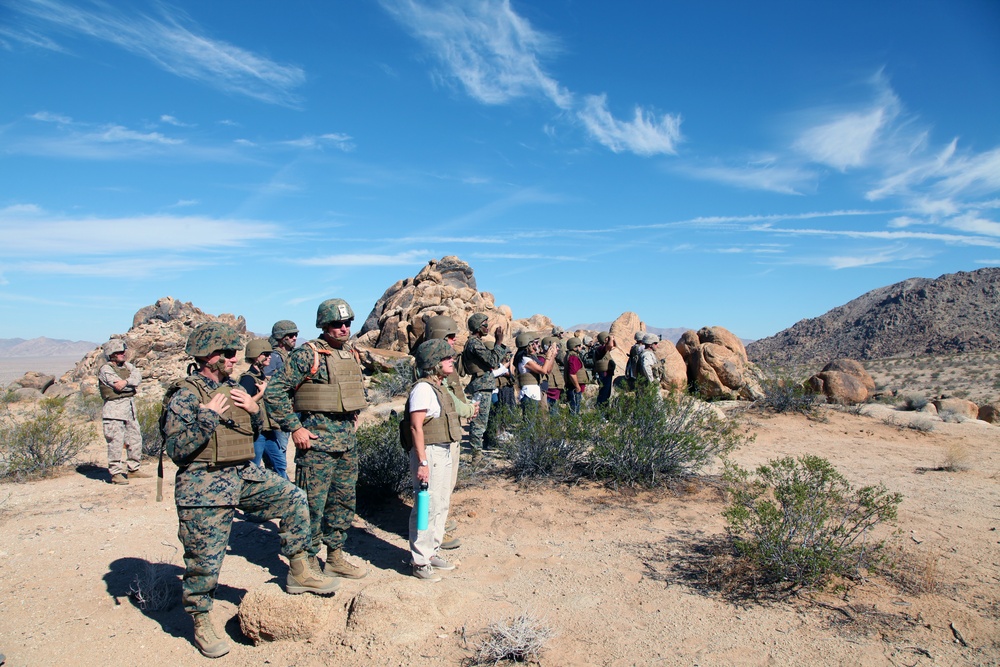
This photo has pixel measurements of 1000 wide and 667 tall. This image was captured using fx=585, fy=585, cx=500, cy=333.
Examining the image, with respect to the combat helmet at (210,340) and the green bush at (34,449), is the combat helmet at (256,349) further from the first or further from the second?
the green bush at (34,449)

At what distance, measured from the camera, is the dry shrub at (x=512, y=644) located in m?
3.38

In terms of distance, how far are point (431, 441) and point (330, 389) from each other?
83 centimetres

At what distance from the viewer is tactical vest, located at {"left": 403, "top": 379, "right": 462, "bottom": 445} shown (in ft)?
14.2

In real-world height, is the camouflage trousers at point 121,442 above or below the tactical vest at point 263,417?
below

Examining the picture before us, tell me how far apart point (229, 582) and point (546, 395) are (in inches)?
216

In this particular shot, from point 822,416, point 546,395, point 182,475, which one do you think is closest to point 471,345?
point 546,395

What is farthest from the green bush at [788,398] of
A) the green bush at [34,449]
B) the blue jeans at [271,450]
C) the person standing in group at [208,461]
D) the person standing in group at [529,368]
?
the green bush at [34,449]

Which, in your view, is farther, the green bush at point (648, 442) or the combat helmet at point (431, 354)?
the green bush at point (648, 442)

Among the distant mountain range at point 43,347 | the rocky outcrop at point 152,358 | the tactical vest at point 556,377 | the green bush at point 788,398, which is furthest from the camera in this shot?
the distant mountain range at point 43,347

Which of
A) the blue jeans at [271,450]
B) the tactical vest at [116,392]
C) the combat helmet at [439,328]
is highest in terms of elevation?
the combat helmet at [439,328]

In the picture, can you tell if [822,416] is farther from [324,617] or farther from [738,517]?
[324,617]

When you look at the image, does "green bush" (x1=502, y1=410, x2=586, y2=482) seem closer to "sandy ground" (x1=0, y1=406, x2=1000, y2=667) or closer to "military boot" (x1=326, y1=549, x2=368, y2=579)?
"sandy ground" (x1=0, y1=406, x2=1000, y2=667)

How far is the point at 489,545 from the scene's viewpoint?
522 cm

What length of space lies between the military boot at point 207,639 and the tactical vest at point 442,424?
1.74 meters
